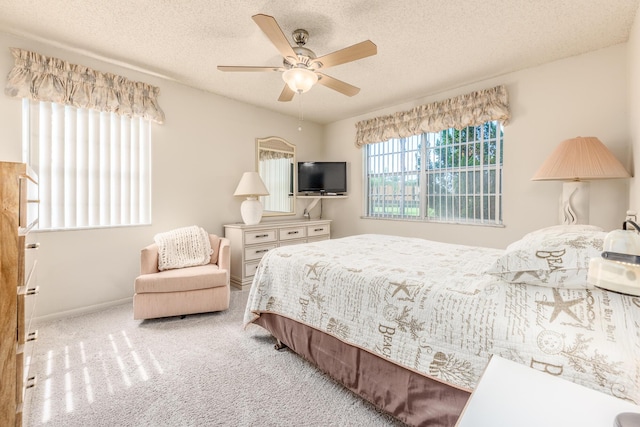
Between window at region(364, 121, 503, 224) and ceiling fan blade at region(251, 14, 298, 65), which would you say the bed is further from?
window at region(364, 121, 503, 224)

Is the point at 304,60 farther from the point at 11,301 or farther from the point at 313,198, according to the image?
the point at 313,198

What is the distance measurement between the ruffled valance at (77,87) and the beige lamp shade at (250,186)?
1.19m

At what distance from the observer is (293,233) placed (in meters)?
4.20

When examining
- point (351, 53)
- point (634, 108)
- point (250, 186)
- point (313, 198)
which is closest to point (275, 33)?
point (351, 53)

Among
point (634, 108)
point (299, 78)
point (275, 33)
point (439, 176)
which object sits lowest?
point (439, 176)

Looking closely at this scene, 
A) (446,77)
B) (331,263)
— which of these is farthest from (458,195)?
(331,263)

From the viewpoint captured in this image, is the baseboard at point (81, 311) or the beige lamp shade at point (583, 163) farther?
the baseboard at point (81, 311)

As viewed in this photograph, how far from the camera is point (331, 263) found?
1830 mm

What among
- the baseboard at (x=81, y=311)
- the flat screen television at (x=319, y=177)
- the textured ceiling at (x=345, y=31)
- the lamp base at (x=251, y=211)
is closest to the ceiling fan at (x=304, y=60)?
the textured ceiling at (x=345, y=31)

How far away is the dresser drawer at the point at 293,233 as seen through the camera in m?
4.05

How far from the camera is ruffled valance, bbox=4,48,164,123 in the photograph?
2.45 m

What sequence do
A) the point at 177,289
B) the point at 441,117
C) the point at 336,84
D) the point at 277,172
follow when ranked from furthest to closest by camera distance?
the point at 277,172
the point at 441,117
the point at 177,289
the point at 336,84

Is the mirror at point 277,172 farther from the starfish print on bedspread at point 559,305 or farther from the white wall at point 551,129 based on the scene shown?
the starfish print on bedspread at point 559,305

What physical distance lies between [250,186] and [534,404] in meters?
3.58
